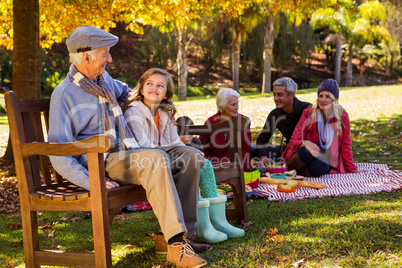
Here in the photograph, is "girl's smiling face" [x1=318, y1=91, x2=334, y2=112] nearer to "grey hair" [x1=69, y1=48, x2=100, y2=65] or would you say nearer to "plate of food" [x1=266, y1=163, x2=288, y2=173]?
"plate of food" [x1=266, y1=163, x2=288, y2=173]

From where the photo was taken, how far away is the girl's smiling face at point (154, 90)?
3559 mm

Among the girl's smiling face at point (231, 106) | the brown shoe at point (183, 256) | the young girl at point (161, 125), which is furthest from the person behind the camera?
the girl's smiling face at point (231, 106)

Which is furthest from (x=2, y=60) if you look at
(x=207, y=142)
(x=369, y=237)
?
(x=369, y=237)

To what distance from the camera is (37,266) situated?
9.73 feet

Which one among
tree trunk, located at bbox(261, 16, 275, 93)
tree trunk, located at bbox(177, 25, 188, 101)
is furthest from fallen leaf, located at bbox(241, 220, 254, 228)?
tree trunk, located at bbox(261, 16, 275, 93)

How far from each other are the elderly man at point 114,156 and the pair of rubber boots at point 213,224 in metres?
0.27

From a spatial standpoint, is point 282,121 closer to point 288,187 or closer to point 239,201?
point 288,187

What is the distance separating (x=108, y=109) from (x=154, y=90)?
1.45ft

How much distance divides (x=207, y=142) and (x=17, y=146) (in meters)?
A: 3.28

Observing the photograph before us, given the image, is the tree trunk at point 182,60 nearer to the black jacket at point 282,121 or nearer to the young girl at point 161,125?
the black jacket at point 282,121

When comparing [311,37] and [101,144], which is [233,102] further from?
[311,37]

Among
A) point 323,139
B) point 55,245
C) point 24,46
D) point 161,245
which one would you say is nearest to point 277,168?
point 323,139

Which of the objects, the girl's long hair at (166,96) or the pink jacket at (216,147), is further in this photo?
the pink jacket at (216,147)

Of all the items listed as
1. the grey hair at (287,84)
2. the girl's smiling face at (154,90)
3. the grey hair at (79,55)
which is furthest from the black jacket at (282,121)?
the grey hair at (79,55)
